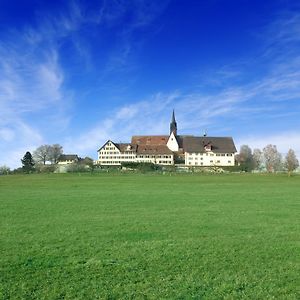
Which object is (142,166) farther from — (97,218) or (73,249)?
(73,249)

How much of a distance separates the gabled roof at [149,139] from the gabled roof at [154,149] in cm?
313

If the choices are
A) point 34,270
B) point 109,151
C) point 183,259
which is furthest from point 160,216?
point 109,151

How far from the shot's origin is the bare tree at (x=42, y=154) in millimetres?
139875

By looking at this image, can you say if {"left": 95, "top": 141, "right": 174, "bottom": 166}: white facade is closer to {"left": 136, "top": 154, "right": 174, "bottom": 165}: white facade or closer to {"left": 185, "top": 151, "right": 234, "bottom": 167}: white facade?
{"left": 136, "top": 154, "right": 174, "bottom": 165}: white facade

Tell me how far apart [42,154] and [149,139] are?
3673 cm

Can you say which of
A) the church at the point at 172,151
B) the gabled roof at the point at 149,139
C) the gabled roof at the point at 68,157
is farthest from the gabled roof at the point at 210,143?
the gabled roof at the point at 68,157

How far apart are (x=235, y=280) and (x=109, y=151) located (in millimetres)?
139065

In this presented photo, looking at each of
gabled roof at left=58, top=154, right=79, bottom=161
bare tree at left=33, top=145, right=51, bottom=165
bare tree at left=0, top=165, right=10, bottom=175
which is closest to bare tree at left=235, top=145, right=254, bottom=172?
gabled roof at left=58, top=154, right=79, bottom=161

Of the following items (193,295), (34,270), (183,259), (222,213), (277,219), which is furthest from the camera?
(222,213)

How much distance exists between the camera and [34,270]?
322 inches

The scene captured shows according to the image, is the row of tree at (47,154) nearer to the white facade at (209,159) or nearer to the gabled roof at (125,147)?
the gabled roof at (125,147)

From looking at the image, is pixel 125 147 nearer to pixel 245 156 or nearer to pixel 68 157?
pixel 68 157

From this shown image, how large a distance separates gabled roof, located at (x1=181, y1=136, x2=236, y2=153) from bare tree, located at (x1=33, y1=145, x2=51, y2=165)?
155 feet

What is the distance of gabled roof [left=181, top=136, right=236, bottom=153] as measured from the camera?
438ft
